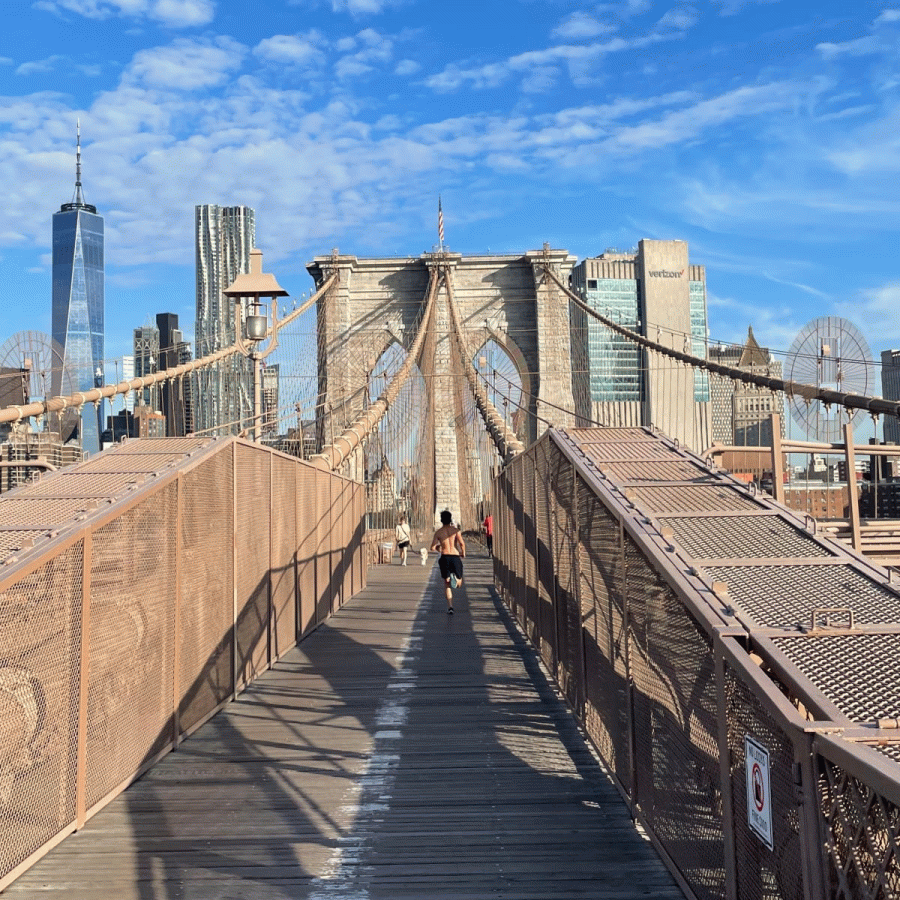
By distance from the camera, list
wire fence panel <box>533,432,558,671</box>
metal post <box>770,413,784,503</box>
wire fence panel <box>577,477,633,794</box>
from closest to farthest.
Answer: wire fence panel <box>577,477,633,794</box>, wire fence panel <box>533,432,558,671</box>, metal post <box>770,413,784,503</box>

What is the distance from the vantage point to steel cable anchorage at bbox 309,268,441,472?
42.0 ft

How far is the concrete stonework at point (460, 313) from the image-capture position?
34.9 metres

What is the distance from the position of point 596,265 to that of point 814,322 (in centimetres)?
9611

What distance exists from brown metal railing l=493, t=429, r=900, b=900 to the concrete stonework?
29.2 meters

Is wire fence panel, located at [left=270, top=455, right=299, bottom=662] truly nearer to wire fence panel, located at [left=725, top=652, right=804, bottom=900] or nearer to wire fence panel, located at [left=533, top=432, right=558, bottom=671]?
wire fence panel, located at [left=533, top=432, right=558, bottom=671]

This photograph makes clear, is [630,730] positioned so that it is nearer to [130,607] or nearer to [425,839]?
[425,839]

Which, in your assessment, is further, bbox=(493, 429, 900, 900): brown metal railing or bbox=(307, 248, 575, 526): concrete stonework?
bbox=(307, 248, 575, 526): concrete stonework

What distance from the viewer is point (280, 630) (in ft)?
26.1

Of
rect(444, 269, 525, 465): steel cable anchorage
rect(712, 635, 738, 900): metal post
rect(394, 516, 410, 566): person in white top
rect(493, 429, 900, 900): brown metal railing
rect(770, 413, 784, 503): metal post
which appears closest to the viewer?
rect(493, 429, 900, 900): brown metal railing

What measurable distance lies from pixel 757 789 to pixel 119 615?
2.77 meters

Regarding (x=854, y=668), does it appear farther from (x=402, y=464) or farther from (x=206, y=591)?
(x=402, y=464)

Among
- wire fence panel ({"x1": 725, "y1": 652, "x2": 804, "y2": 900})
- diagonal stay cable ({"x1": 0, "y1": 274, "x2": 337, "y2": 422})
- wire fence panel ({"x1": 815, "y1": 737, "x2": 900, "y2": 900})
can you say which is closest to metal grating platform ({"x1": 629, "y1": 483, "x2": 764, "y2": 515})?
wire fence panel ({"x1": 725, "y1": 652, "x2": 804, "y2": 900})

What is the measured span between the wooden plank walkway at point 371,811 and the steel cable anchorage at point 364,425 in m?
4.53

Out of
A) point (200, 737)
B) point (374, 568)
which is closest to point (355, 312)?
point (374, 568)
